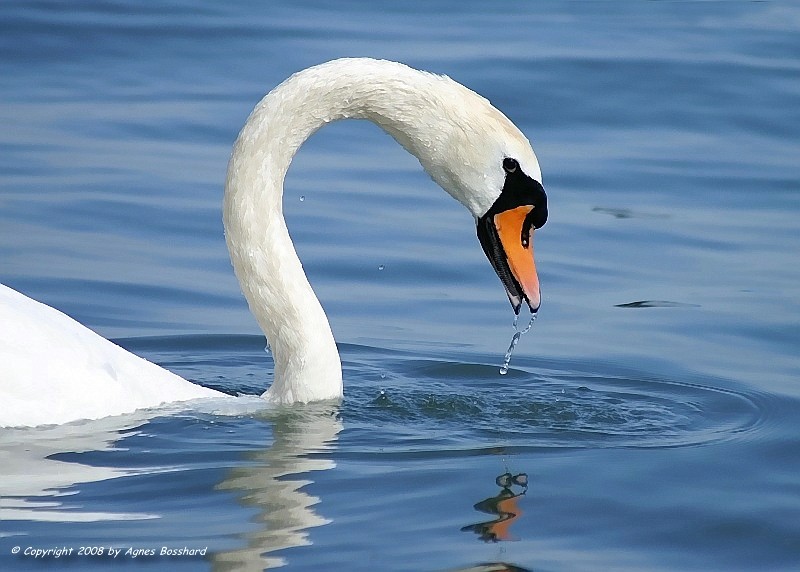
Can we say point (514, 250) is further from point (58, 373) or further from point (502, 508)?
point (58, 373)

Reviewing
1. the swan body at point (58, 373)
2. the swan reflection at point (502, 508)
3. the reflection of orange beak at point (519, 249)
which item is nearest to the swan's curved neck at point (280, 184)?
the reflection of orange beak at point (519, 249)

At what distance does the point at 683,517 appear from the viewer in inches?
208

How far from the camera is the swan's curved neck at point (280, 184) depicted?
646 centimetres

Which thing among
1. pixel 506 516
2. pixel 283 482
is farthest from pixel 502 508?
pixel 283 482

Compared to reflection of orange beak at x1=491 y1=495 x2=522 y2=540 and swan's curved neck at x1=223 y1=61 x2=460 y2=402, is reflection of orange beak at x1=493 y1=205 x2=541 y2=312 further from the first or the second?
reflection of orange beak at x1=491 y1=495 x2=522 y2=540

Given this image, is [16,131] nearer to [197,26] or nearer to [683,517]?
[197,26]

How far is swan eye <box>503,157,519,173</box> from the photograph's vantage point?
6211 millimetres

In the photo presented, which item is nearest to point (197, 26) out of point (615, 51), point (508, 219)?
point (615, 51)

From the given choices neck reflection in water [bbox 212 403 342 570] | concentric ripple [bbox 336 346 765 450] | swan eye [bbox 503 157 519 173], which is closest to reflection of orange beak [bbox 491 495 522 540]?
neck reflection in water [bbox 212 403 342 570]

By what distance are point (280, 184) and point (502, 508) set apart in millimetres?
1945

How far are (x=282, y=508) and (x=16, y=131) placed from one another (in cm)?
695

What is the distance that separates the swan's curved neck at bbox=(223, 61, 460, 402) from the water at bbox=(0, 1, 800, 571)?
225 mm

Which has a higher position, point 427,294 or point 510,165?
point 510,165

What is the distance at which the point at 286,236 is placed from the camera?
22.1ft
